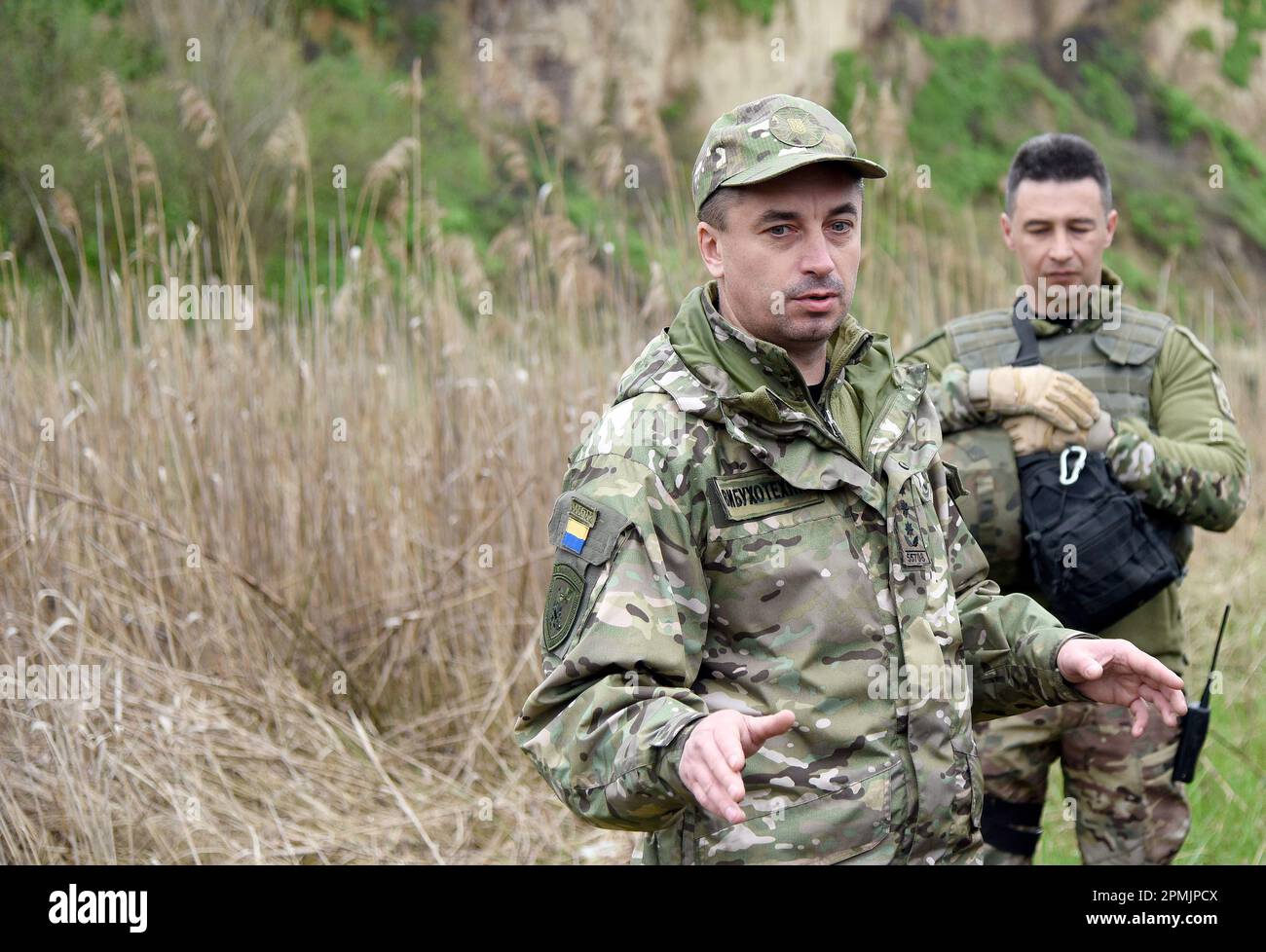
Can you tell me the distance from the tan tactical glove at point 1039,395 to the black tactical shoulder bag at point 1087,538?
76 mm

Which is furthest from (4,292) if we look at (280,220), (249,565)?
(280,220)

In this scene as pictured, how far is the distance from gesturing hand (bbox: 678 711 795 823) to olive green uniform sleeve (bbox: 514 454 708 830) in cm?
4

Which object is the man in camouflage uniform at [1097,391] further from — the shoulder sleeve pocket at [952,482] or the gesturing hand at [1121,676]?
the gesturing hand at [1121,676]

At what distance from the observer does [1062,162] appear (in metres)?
2.88

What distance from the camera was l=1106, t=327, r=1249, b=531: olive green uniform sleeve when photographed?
2.66 metres

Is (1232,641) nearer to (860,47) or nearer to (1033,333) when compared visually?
(1033,333)

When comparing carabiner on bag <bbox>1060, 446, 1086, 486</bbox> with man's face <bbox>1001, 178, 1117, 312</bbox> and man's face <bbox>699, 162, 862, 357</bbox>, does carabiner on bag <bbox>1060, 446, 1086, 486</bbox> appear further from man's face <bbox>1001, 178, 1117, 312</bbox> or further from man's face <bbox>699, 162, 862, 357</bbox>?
man's face <bbox>699, 162, 862, 357</bbox>

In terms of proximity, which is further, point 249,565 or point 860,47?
point 860,47

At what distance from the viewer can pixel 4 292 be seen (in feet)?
13.5

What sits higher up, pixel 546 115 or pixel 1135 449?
pixel 546 115

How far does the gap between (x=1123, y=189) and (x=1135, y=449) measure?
13817 mm

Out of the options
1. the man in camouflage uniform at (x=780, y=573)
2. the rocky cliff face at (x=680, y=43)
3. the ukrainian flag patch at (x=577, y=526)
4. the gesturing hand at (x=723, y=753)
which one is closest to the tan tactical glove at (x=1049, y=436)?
the man in camouflage uniform at (x=780, y=573)

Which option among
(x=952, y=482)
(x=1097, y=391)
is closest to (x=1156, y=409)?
(x=1097, y=391)

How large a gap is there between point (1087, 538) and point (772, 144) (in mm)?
1239
